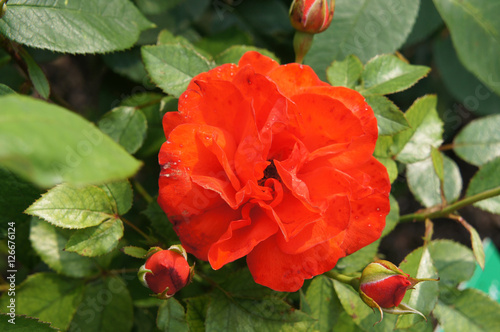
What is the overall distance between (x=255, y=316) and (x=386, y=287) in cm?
23

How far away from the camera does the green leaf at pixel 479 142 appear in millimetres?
1127

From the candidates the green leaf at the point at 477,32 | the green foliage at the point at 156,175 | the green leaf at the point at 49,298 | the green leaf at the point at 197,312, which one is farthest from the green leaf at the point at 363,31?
the green leaf at the point at 49,298

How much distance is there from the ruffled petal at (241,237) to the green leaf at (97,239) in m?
0.20

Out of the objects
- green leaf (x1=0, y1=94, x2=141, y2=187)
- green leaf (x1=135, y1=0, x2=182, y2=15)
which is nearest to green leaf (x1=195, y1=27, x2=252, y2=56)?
green leaf (x1=135, y1=0, x2=182, y2=15)

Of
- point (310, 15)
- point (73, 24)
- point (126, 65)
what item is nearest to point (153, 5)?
point (126, 65)

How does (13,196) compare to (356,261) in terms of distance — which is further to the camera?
(356,261)

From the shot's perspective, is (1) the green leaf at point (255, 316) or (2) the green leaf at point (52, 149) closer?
(2) the green leaf at point (52, 149)

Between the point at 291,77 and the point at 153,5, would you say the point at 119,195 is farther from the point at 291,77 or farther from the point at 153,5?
the point at 153,5

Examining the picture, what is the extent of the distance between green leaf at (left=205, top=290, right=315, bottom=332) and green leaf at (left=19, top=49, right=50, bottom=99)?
47 cm

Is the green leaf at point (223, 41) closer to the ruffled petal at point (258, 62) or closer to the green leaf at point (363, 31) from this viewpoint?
the green leaf at point (363, 31)

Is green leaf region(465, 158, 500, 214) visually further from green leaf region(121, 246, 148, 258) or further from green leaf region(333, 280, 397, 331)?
green leaf region(121, 246, 148, 258)

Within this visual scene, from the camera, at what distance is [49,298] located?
865 mm

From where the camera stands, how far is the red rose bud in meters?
0.77

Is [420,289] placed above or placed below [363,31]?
below
